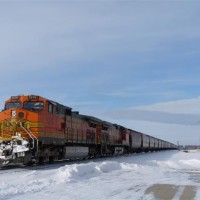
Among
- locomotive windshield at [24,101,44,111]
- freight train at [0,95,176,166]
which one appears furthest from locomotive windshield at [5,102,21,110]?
locomotive windshield at [24,101,44,111]

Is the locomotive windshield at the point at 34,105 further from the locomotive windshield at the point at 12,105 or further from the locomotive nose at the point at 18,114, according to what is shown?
the locomotive nose at the point at 18,114

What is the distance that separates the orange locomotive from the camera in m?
16.7

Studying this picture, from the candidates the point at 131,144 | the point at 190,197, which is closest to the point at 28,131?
the point at 190,197

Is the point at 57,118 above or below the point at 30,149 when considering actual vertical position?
above

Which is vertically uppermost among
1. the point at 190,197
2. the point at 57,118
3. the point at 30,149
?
the point at 57,118

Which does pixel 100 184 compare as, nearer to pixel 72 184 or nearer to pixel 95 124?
Result: pixel 72 184

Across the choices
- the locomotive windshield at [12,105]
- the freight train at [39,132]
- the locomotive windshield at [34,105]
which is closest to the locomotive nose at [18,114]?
the freight train at [39,132]

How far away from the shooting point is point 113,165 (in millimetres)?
17109

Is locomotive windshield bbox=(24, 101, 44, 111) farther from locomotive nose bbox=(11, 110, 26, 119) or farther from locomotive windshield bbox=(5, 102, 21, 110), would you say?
locomotive nose bbox=(11, 110, 26, 119)

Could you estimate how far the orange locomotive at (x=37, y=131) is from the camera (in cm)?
1670

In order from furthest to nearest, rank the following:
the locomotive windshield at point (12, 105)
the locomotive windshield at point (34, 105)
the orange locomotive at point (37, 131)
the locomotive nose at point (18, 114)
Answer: the locomotive windshield at point (12, 105)
the locomotive windshield at point (34, 105)
the locomotive nose at point (18, 114)
the orange locomotive at point (37, 131)

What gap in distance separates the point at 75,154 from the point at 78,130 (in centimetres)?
220

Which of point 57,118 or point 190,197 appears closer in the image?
point 190,197

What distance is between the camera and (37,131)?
58.5 feet
